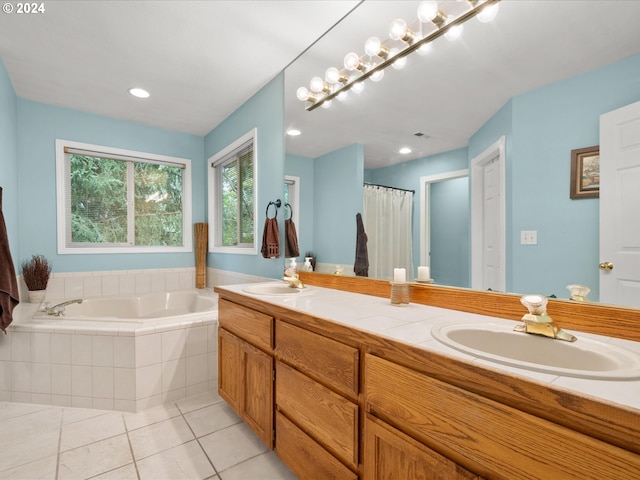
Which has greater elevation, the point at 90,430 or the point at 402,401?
the point at 402,401

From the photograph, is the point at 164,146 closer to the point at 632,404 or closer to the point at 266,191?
the point at 266,191

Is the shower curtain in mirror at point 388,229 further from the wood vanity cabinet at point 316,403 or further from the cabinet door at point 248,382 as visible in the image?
the cabinet door at point 248,382

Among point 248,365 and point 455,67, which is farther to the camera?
point 248,365

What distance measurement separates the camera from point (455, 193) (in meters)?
1.42

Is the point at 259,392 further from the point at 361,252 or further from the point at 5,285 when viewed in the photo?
the point at 5,285

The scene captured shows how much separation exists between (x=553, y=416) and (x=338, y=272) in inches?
56.0

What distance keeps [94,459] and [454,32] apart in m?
2.65

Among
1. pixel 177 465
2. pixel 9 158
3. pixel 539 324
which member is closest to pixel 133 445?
pixel 177 465

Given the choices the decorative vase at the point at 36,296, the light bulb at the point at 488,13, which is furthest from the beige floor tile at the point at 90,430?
the light bulb at the point at 488,13

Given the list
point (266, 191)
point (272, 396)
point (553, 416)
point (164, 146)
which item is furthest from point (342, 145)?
point (164, 146)

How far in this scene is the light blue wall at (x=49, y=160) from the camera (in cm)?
286

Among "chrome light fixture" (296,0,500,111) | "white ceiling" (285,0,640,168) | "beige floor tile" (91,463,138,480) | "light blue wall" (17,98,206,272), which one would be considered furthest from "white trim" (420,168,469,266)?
"light blue wall" (17,98,206,272)

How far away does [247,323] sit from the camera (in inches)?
68.1

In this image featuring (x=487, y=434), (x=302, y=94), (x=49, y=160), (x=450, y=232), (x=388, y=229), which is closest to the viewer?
(x=487, y=434)
